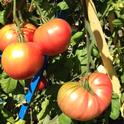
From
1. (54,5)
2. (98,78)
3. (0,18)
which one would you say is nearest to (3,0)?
(0,18)

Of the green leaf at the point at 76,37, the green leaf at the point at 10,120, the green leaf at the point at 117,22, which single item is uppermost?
the green leaf at the point at 117,22

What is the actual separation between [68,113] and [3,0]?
17.8 inches

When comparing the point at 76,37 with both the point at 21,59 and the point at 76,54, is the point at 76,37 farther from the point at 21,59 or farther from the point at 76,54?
the point at 21,59

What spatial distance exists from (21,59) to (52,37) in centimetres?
11

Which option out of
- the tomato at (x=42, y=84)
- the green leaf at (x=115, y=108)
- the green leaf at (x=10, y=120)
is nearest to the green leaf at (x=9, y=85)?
the tomato at (x=42, y=84)

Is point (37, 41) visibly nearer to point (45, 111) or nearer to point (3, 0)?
point (3, 0)

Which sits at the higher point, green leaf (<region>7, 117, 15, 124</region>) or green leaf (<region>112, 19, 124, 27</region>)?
green leaf (<region>112, 19, 124, 27</region>)

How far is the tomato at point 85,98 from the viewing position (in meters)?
1.43

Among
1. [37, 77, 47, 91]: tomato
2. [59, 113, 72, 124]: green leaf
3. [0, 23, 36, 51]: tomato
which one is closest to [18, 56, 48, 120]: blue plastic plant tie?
[37, 77, 47, 91]: tomato

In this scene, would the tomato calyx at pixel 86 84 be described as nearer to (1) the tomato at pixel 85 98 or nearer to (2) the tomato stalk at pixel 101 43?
(1) the tomato at pixel 85 98

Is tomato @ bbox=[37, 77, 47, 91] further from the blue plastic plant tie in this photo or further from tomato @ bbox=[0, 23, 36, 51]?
→ tomato @ bbox=[0, 23, 36, 51]

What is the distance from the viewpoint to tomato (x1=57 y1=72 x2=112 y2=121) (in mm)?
1435

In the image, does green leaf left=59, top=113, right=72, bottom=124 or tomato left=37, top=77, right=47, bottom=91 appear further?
tomato left=37, top=77, right=47, bottom=91

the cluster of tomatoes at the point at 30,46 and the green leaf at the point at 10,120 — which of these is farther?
the green leaf at the point at 10,120
